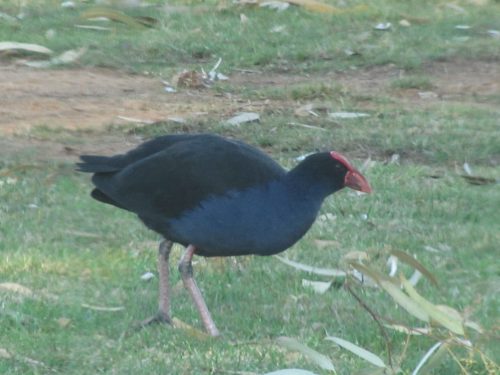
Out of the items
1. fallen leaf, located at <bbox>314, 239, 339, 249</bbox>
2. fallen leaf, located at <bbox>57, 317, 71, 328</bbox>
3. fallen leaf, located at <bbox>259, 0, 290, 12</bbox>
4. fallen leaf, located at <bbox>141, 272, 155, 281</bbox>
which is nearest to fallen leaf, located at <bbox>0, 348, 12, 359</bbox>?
fallen leaf, located at <bbox>57, 317, 71, 328</bbox>

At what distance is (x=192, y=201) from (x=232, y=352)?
723mm

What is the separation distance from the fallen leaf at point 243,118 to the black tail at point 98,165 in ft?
12.9

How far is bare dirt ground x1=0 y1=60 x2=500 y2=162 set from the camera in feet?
32.6

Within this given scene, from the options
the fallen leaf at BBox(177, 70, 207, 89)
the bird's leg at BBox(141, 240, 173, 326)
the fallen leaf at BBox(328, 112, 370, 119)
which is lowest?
the fallen leaf at BBox(177, 70, 207, 89)

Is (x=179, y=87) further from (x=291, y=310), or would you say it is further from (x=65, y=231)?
(x=291, y=310)

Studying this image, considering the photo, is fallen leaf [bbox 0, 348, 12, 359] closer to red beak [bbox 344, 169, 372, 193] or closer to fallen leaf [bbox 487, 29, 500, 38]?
red beak [bbox 344, 169, 372, 193]

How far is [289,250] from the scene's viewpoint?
7133mm

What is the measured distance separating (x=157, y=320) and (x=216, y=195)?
0.67 m

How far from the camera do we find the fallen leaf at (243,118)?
10047mm

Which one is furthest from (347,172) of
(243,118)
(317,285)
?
(243,118)

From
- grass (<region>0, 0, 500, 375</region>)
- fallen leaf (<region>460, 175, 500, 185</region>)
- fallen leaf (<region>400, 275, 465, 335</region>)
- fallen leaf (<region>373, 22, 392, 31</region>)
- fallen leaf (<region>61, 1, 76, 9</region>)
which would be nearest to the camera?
fallen leaf (<region>400, 275, 465, 335</region>)

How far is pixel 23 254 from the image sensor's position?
6.82 m

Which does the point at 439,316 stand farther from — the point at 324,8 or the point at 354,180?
the point at 324,8

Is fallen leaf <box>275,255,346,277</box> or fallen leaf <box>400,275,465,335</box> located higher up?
fallen leaf <box>400,275,465,335</box>
